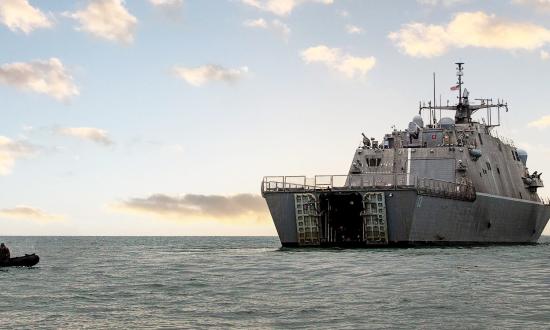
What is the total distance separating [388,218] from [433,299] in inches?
911

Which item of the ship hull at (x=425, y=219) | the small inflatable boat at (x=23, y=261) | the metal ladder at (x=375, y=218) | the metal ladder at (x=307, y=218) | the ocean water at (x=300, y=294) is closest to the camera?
the ocean water at (x=300, y=294)

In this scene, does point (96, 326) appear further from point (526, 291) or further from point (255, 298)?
point (526, 291)

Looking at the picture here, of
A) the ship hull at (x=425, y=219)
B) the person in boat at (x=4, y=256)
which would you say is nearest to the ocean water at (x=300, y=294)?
the person in boat at (x=4, y=256)

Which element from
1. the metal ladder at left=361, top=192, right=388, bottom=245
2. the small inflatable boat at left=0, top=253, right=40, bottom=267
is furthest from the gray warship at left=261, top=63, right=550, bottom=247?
the small inflatable boat at left=0, top=253, right=40, bottom=267

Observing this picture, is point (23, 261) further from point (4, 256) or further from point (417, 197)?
point (417, 197)

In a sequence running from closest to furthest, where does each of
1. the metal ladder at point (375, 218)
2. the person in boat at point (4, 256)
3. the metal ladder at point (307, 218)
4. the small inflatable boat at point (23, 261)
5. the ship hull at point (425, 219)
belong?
the person in boat at point (4, 256) < the small inflatable boat at point (23, 261) < the ship hull at point (425, 219) < the metal ladder at point (375, 218) < the metal ladder at point (307, 218)

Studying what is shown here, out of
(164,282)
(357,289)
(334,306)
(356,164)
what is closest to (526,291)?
(357,289)

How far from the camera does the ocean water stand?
72.6ft

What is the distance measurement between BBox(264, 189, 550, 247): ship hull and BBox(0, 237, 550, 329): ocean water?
5.39 m

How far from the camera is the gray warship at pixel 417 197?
48.7 metres

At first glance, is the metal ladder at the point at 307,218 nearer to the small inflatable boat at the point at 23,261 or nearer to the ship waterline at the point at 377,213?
the ship waterline at the point at 377,213

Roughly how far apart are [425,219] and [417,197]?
2.54 m

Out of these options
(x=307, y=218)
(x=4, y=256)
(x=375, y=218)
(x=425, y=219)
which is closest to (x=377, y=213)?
(x=375, y=218)

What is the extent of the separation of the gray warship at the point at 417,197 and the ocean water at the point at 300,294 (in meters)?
5.58
